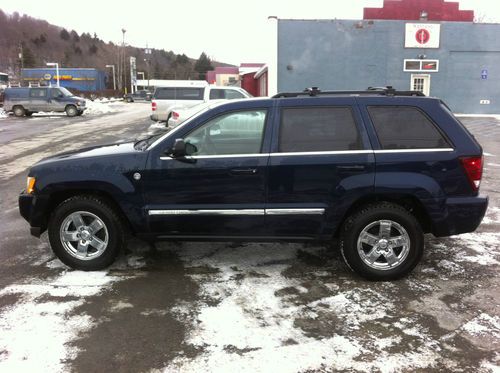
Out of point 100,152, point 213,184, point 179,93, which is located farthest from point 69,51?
point 213,184

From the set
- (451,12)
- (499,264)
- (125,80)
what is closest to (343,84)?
(451,12)

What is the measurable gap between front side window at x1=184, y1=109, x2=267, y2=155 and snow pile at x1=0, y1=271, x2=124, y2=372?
1.54 m

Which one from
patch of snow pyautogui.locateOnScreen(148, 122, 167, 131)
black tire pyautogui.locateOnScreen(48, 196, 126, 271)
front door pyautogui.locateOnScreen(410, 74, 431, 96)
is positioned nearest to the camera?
black tire pyautogui.locateOnScreen(48, 196, 126, 271)

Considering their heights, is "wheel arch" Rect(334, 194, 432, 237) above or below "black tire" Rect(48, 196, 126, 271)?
above

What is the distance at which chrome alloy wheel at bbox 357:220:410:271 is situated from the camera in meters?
4.38

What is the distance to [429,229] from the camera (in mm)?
4543

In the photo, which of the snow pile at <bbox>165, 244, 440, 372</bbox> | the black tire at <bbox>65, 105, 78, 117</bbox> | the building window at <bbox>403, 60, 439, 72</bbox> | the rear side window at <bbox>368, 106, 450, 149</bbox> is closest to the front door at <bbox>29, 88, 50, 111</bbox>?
the black tire at <bbox>65, 105, 78, 117</bbox>

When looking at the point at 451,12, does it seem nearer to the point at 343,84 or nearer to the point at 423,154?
the point at 343,84

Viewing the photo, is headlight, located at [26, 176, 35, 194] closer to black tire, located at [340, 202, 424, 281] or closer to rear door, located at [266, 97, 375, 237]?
rear door, located at [266, 97, 375, 237]

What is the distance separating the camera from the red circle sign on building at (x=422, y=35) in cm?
2612

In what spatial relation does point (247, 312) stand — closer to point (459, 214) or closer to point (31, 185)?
point (459, 214)

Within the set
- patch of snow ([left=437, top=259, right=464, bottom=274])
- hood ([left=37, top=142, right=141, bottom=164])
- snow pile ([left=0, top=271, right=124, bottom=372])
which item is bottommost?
snow pile ([left=0, top=271, right=124, bottom=372])

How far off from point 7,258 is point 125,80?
100153 millimetres

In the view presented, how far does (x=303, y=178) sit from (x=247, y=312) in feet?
4.32
